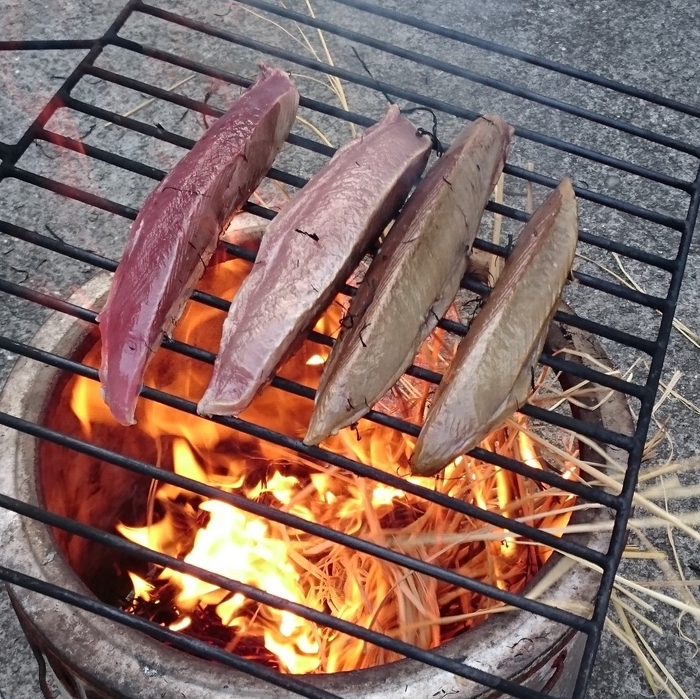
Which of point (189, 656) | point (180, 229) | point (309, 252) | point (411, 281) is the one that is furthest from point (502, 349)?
point (189, 656)

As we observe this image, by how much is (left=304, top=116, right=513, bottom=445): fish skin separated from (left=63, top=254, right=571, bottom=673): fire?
0.38 meters

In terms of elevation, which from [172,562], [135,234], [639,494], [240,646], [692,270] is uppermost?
[692,270]

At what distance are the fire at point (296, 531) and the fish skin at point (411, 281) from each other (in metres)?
0.38

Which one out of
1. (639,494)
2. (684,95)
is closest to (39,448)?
(639,494)

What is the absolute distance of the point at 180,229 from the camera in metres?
1.54

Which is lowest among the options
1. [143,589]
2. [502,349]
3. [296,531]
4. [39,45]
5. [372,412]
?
[143,589]

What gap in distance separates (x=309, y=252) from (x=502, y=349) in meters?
0.40

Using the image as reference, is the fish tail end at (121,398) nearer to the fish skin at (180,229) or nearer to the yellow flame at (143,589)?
the fish skin at (180,229)

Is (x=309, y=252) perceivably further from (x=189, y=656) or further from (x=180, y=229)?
(x=189, y=656)

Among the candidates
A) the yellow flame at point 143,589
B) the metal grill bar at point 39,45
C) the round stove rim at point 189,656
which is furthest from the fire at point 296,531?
the metal grill bar at point 39,45

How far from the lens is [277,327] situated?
4.69 feet

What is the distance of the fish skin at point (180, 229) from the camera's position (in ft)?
4.71

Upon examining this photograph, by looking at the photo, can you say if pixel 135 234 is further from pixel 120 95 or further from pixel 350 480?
pixel 120 95

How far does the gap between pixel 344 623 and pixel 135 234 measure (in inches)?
32.4
